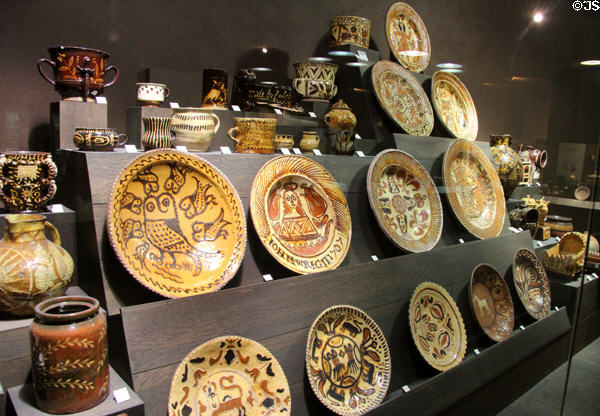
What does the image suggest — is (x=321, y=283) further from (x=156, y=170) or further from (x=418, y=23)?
(x=418, y=23)

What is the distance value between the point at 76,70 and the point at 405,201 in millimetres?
1535

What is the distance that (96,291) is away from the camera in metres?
1.64

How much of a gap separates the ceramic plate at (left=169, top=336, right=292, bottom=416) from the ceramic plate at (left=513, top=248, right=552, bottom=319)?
1630 mm

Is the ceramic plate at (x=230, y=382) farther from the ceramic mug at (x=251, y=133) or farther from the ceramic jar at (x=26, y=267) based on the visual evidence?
the ceramic mug at (x=251, y=133)

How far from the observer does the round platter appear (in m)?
2.36

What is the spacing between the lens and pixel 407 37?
307cm

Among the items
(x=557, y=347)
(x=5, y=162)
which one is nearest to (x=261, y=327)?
(x=5, y=162)

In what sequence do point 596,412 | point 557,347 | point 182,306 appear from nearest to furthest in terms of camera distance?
point 596,412 < point 182,306 < point 557,347

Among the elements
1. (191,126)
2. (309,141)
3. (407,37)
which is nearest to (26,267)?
(191,126)

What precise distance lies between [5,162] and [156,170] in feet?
1.47

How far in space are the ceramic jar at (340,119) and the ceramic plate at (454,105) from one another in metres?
0.77

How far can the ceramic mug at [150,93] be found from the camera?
201 cm

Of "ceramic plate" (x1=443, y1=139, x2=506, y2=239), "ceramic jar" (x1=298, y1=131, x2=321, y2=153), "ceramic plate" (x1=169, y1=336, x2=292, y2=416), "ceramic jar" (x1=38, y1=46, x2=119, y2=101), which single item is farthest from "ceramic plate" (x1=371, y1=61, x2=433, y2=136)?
"ceramic plate" (x1=169, y1=336, x2=292, y2=416)

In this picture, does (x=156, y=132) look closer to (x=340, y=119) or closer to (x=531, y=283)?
(x=340, y=119)
